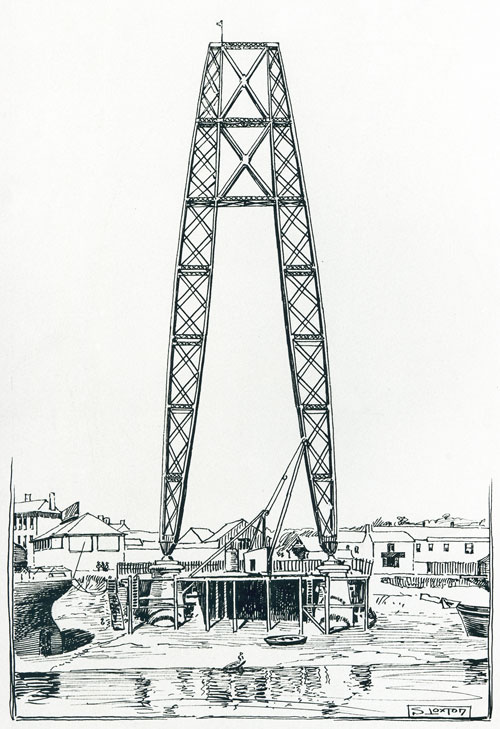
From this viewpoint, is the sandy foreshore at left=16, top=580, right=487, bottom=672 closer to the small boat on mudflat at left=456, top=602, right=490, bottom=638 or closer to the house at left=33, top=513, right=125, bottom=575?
the small boat on mudflat at left=456, top=602, right=490, bottom=638

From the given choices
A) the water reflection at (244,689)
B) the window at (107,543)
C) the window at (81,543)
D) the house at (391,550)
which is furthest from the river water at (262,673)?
the window at (107,543)

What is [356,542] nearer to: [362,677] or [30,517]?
[362,677]

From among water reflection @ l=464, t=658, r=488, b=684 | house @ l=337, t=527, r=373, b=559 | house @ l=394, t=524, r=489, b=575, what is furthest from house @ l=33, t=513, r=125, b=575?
water reflection @ l=464, t=658, r=488, b=684

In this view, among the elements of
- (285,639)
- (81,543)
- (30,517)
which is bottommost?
(285,639)

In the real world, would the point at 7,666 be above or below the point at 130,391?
below

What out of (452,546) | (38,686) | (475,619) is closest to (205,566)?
(38,686)

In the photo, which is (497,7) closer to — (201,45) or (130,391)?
(201,45)

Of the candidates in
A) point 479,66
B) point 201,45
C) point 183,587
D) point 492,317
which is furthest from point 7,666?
point 479,66
